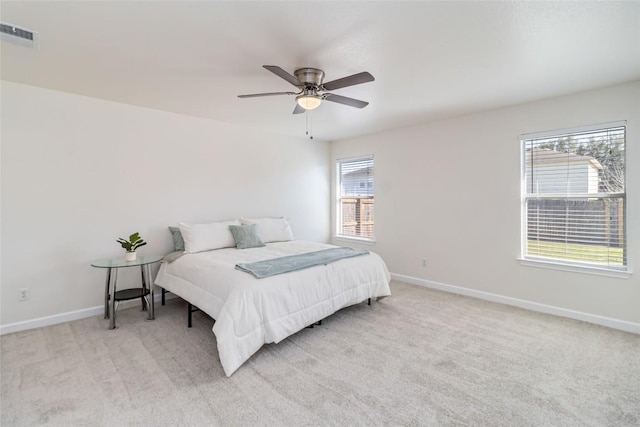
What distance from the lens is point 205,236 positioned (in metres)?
3.79

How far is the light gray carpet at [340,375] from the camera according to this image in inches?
72.1

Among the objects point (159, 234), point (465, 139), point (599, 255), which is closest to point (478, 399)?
point (599, 255)

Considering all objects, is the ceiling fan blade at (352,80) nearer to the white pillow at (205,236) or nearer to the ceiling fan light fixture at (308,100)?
the ceiling fan light fixture at (308,100)

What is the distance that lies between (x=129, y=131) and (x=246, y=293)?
2668 mm

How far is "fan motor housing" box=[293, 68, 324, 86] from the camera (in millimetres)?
2582

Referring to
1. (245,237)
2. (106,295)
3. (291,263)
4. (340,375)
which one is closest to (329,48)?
(291,263)

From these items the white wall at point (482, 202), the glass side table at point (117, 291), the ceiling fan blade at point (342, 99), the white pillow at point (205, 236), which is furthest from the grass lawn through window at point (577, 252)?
the glass side table at point (117, 291)

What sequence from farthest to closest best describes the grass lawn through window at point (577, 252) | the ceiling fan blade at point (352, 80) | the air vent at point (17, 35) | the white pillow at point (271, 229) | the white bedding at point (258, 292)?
the white pillow at point (271, 229), the grass lawn through window at point (577, 252), the white bedding at point (258, 292), the ceiling fan blade at point (352, 80), the air vent at point (17, 35)

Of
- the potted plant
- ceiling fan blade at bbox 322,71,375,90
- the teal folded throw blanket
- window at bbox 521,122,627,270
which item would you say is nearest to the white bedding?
the teal folded throw blanket

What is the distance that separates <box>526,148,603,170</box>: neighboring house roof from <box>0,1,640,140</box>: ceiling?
2.06 feet

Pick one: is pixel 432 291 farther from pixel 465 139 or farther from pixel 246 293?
pixel 246 293

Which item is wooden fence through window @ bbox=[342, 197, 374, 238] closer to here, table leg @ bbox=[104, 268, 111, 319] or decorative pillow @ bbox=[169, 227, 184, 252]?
decorative pillow @ bbox=[169, 227, 184, 252]

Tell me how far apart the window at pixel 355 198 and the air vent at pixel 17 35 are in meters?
4.30

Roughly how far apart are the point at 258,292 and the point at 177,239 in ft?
6.27
